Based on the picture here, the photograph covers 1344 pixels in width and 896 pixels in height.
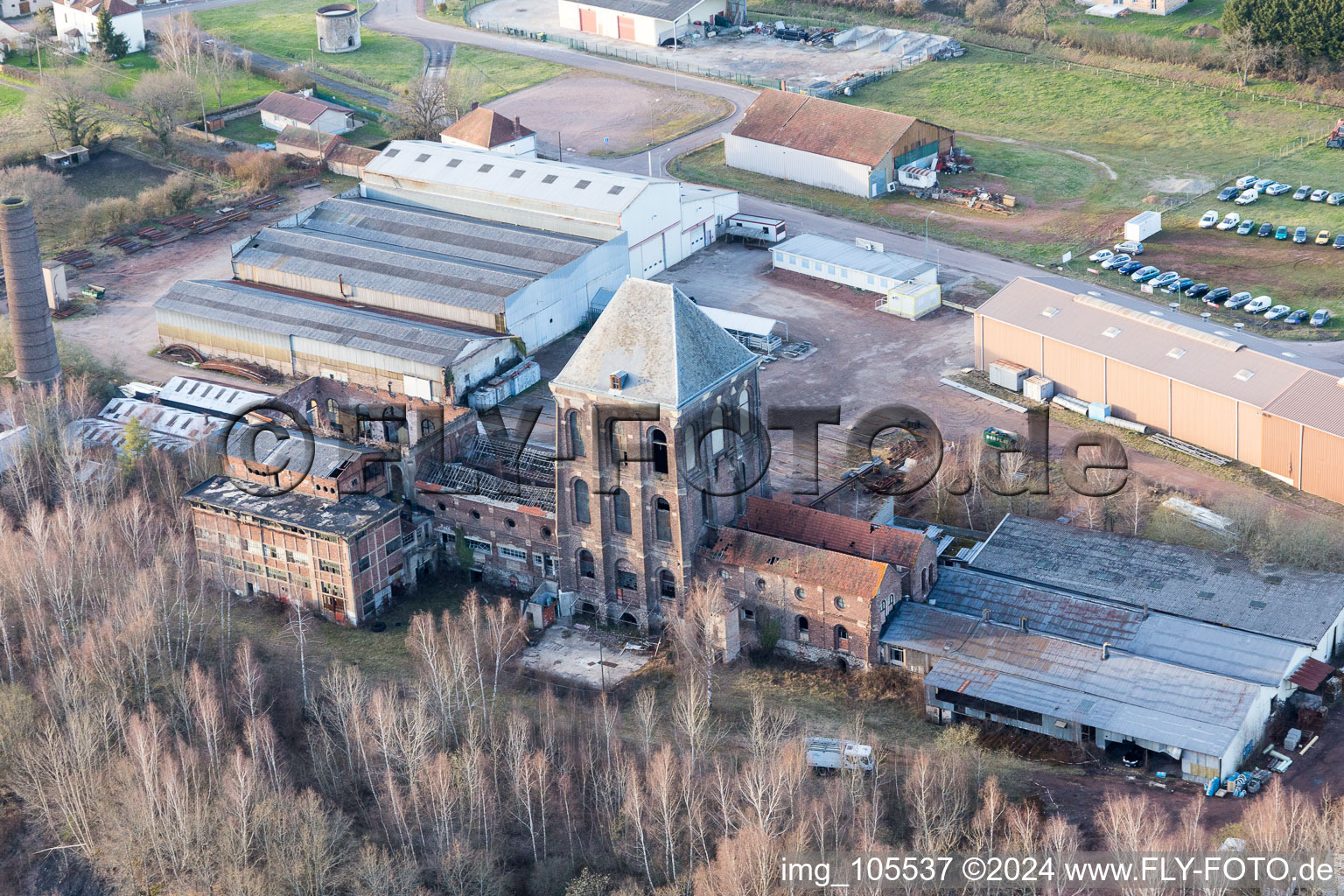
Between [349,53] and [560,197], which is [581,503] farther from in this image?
[349,53]

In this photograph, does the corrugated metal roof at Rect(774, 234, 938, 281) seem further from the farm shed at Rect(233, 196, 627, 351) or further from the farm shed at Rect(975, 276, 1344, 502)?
the farm shed at Rect(233, 196, 627, 351)

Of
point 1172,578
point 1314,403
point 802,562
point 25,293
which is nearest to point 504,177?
point 25,293

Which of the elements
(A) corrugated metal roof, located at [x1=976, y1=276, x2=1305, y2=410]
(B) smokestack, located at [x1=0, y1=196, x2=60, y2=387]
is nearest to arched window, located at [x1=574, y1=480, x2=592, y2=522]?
(A) corrugated metal roof, located at [x1=976, y1=276, x2=1305, y2=410]

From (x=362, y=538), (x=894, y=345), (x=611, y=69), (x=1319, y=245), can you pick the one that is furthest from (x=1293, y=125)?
(x=362, y=538)

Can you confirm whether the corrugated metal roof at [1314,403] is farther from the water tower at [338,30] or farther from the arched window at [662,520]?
the water tower at [338,30]

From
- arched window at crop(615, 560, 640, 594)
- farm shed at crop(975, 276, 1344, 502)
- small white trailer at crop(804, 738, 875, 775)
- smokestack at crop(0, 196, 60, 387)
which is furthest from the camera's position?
smokestack at crop(0, 196, 60, 387)

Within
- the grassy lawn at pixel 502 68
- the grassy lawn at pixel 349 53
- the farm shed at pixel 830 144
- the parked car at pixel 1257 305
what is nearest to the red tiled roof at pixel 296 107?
the grassy lawn at pixel 349 53
